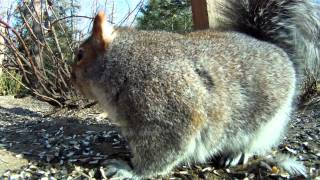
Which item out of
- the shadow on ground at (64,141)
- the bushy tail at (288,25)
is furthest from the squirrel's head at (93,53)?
the bushy tail at (288,25)

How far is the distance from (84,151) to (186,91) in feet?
A: 2.91

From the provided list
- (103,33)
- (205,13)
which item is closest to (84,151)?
(103,33)

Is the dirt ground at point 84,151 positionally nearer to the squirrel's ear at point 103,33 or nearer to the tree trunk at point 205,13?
the squirrel's ear at point 103,33

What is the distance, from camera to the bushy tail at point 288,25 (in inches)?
114

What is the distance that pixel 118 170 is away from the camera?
249cm

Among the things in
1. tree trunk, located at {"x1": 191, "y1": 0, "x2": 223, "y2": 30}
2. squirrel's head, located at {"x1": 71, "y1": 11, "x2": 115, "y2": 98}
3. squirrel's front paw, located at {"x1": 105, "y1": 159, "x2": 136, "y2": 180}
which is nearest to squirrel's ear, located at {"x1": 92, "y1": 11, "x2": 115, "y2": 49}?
squirrel's head, located at {"x1": 71, "y1": 11, "x2": 115, "y2": 98}

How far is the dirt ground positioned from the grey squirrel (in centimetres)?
11

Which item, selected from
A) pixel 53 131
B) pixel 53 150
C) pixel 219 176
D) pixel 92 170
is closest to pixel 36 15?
pixel 53 131

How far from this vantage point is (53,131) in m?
3.43

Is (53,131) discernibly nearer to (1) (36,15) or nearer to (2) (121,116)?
(2) (121,116)

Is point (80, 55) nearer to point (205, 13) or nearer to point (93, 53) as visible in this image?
point (93, 53)

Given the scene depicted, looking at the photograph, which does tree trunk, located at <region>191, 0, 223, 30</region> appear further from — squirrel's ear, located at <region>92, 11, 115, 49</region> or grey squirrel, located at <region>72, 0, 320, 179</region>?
squirrel's ear, located at <region>92, 11, 115, 49</region>

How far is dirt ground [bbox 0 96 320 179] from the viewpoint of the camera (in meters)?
2.57

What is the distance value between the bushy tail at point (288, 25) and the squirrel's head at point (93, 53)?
2.89 ft
